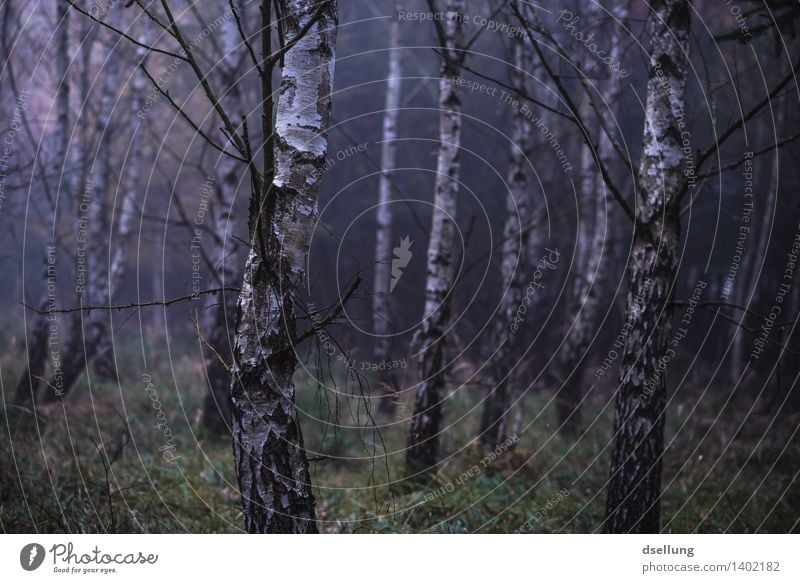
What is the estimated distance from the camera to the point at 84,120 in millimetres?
10727

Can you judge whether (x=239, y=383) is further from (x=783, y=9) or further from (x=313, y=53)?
(x=783, y=9)

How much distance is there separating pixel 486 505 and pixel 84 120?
31.1ft

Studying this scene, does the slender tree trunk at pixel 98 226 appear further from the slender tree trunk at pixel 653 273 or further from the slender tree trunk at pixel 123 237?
the slender tree trunk at pixel 653 273

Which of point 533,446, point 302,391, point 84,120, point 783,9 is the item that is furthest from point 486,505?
point 84,120

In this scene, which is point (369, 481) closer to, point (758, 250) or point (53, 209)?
point (53, 209)

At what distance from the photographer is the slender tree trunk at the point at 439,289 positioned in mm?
6148

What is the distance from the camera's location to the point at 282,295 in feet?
10.2

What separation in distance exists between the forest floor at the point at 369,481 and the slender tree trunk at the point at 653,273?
1273 millimetres

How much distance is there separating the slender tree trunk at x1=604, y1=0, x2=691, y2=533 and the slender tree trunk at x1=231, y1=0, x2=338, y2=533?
85.4 inches

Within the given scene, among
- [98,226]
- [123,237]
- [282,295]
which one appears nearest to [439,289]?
[282,295]

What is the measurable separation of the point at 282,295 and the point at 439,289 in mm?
3281

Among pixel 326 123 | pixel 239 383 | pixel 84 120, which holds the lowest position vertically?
pixel 239 383

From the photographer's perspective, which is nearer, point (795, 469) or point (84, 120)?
point (795, 469)

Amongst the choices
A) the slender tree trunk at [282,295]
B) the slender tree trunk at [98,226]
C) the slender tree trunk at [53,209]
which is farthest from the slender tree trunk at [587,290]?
the slender tree trunk at [98,226]
